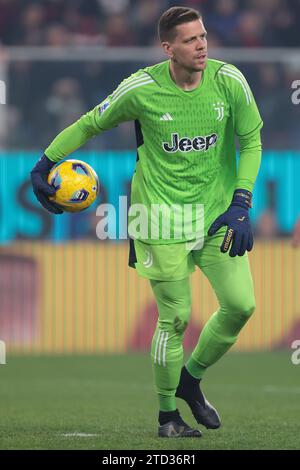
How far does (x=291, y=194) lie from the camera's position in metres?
14.8

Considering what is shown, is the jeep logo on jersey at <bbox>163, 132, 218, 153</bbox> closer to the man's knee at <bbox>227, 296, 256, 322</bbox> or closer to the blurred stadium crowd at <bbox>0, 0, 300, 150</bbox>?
the man's knee at <bbox>227, 296, 256, 322</bbox>

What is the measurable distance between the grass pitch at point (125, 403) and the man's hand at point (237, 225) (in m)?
1.07

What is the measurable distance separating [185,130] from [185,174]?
26 cm

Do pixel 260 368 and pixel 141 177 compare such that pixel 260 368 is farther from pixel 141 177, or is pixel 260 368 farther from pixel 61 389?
pixel 141 177

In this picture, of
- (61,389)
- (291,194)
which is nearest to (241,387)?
(61,389)

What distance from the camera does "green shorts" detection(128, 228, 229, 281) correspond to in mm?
7723

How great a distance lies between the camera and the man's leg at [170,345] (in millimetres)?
7668

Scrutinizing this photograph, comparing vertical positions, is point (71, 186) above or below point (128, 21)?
below

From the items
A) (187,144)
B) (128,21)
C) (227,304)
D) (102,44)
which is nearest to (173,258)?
(227,304)

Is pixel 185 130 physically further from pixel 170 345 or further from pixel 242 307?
pixel 170 345

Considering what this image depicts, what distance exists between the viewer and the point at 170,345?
25.3 feet

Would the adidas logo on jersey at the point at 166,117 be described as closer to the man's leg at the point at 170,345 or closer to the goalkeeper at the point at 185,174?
the goalkeeper at the point at 185,174

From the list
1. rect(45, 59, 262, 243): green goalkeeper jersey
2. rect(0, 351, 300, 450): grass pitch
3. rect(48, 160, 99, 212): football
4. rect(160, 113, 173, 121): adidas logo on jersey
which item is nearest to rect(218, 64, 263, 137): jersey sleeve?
rect(45, 59, 262, 243): green goalkeeper jersey
